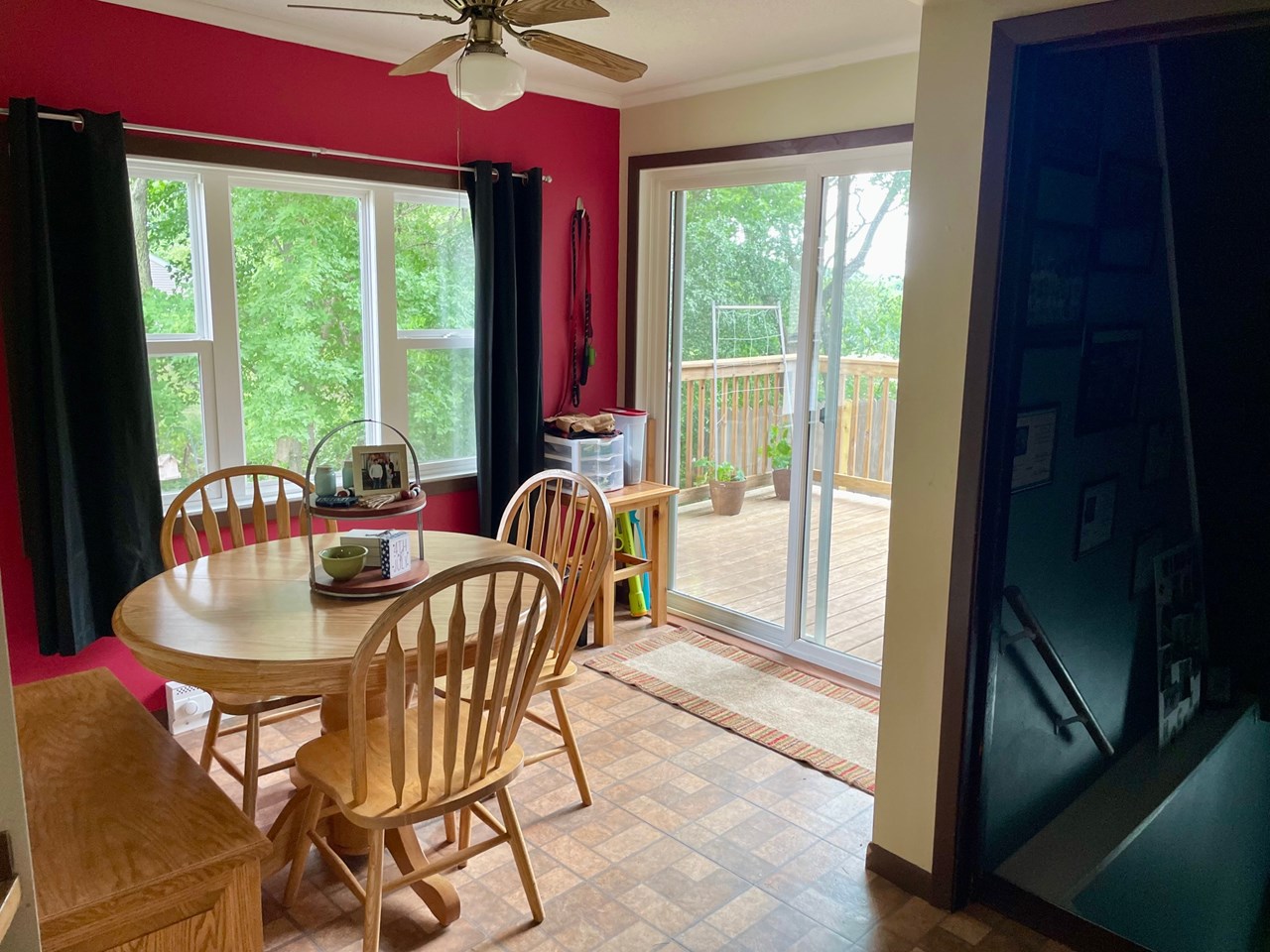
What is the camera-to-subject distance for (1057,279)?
2.13 metres

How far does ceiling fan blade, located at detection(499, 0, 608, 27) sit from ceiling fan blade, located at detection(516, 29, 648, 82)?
0.05 meters

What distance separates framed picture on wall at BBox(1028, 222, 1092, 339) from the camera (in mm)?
2082

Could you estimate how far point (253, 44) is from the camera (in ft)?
10.0

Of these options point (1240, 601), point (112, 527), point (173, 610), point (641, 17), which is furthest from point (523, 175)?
point (1240, 601)

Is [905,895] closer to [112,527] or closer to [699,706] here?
[699,706]

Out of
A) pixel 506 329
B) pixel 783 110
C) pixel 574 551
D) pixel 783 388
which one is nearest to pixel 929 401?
pixel 574 551

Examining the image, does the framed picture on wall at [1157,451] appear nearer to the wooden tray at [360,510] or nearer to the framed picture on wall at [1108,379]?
the framed picture on wall at [1108,379]

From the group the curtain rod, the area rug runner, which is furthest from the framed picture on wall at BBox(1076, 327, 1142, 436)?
the curtain rod

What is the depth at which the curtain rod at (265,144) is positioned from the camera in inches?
105

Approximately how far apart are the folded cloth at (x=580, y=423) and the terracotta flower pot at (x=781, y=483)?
0.72 metres

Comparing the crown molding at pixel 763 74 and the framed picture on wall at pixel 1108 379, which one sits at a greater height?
the crown molding at pixel 763 74

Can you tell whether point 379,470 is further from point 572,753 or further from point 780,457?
point 780,457

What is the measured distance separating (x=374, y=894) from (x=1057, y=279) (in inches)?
79.6

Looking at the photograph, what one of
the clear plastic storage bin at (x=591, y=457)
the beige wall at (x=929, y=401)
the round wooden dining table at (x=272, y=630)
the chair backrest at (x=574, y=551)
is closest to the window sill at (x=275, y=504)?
the clear plastic storage bin at (x=591, y=457)
